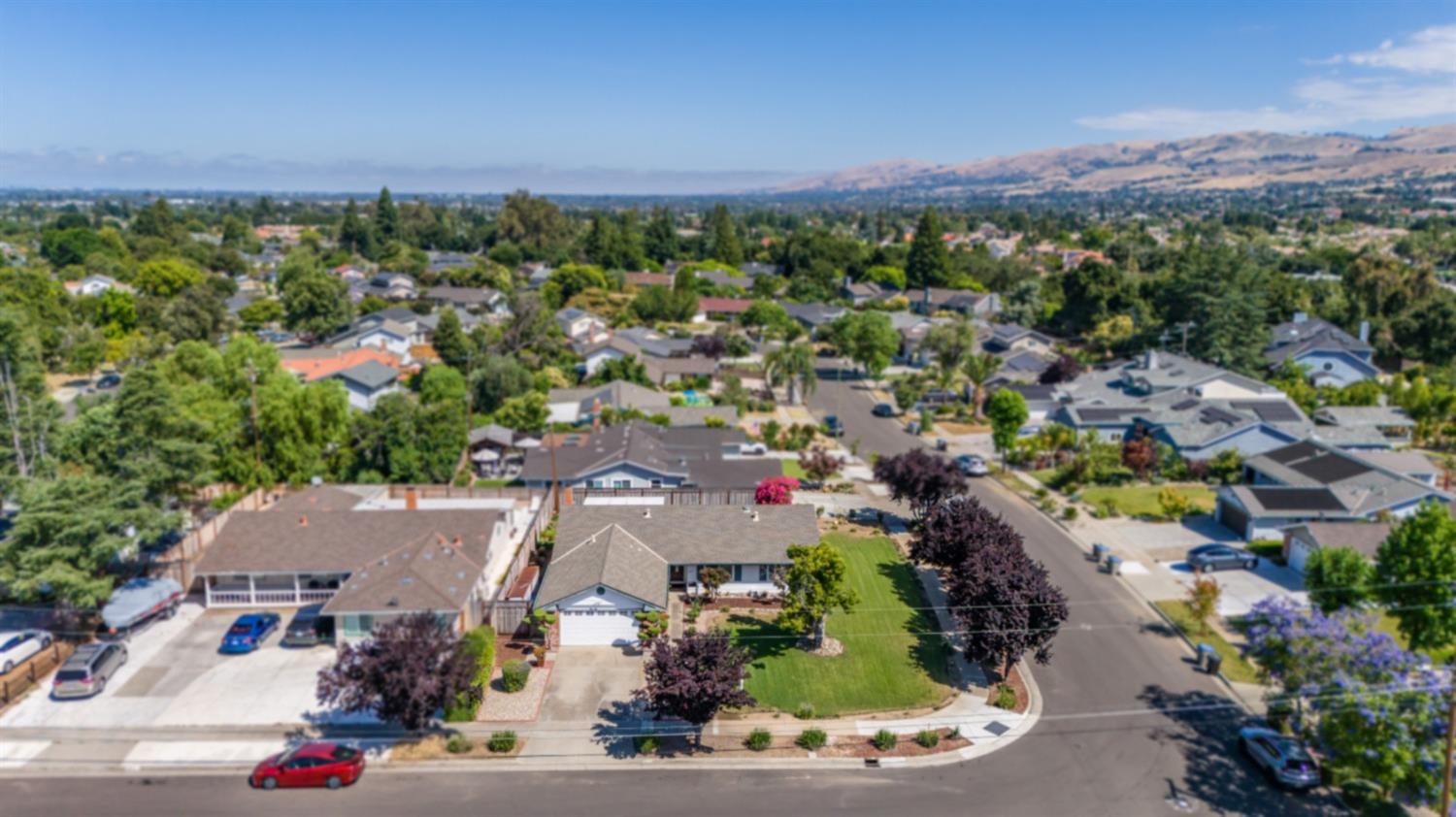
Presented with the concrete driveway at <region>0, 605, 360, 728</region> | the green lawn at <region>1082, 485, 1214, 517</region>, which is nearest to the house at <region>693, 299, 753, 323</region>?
the green lawn at <region>1082, 485, 1214, 517</region>

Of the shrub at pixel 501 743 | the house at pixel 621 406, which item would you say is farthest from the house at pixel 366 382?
the shrub at pixel 501 743

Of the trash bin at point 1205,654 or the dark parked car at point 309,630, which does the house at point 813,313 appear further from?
the dark parked car at point 309,630

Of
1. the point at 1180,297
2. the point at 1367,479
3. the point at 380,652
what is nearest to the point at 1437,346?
the point at 1180,297

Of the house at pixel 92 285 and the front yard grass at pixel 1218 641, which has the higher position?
the house at pixel 92 285

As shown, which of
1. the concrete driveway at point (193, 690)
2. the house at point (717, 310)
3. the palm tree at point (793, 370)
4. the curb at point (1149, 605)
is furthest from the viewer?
the house at point (717, 310)

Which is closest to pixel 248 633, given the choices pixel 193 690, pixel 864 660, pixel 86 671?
pixel 193 690

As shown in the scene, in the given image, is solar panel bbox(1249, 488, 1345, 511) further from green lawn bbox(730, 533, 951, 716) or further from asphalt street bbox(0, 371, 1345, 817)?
green lawn bbox(730, 533, 951, 716)

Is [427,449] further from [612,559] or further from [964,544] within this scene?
[964,544]
